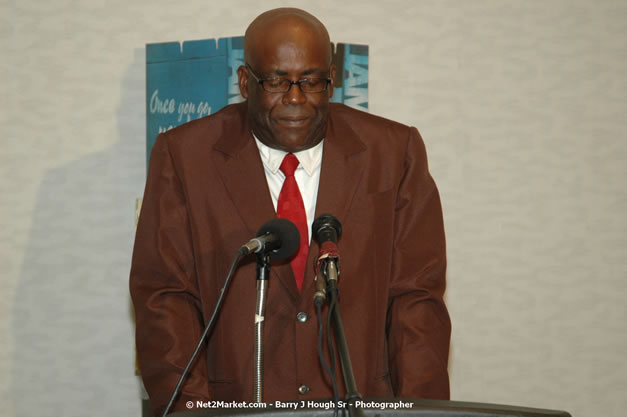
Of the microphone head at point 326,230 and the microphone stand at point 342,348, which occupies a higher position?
the microphone head at point 326,230

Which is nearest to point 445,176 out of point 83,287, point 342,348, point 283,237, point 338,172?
point 338,172

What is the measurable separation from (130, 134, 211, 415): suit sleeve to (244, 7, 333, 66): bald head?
1.38 feet

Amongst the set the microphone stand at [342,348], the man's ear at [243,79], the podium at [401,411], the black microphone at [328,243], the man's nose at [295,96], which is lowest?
the podium at [401,411]

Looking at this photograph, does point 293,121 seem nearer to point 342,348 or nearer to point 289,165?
point 289,165

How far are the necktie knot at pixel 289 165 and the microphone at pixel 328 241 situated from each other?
0.64 m

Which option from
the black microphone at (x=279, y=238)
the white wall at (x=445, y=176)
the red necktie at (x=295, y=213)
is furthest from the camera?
the white wall at (x=445, y=176)

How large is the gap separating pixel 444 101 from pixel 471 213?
476 millimetres

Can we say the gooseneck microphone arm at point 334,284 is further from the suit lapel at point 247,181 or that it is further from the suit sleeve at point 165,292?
Answer: the suit sleeve at point 165,292

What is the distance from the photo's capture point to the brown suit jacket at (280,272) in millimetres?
2131

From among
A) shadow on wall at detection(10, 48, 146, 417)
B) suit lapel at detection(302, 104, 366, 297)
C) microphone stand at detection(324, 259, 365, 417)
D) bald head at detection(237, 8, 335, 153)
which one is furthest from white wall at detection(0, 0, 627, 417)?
microphone stand at detection(324, 259, 365, 417)

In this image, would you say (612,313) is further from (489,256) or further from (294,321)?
(294,321)

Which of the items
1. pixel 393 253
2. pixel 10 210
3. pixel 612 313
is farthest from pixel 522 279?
pixel 10 210

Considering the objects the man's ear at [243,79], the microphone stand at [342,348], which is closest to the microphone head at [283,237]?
the microphone stand at [342,348]

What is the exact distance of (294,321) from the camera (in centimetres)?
213
